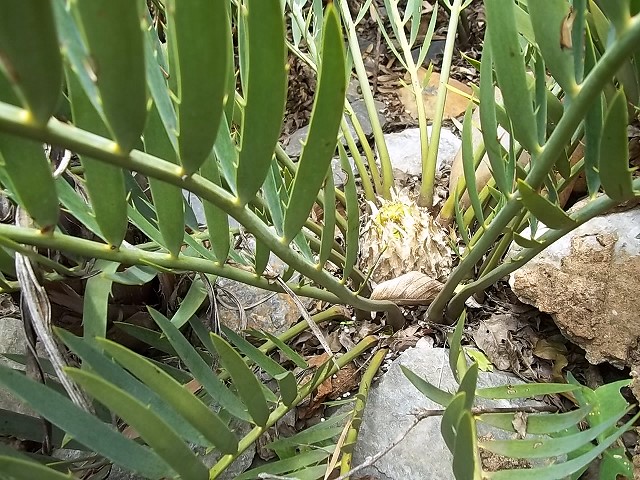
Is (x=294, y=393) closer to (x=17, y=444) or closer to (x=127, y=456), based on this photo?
(x=127, y=456)

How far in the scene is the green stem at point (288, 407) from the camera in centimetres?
42

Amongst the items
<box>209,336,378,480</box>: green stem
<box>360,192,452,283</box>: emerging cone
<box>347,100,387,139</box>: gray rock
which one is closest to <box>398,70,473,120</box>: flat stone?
<box>347,100,387,139</box>: gray rock

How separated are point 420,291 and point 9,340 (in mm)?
577

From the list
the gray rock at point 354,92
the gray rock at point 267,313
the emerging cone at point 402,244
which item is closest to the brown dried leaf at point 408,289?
the emerging cone at point 402,244

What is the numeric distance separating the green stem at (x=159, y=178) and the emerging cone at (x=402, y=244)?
0.17 m

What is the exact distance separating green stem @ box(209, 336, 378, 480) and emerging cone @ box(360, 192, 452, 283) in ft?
0.40

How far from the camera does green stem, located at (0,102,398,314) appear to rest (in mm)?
227

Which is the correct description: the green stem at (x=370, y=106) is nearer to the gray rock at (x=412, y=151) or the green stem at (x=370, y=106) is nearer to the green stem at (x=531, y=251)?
the gray rock at (x=412, y=151)

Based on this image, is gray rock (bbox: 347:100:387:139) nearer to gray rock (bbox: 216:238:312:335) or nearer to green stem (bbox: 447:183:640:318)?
gray rock (bbox: 216:238:312:335)

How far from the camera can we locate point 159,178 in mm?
291

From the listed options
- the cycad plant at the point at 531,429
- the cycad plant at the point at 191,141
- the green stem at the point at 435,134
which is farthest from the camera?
the green stem at the point at 435,134

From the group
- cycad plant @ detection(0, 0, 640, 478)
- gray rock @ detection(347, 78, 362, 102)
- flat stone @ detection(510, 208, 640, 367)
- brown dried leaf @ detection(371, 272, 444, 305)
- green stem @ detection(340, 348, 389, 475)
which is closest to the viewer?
cycad plant @ detection(0, 0, 640, 478)

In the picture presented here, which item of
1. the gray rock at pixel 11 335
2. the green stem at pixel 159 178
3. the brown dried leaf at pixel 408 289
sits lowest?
the gray rock at pixel 11 335

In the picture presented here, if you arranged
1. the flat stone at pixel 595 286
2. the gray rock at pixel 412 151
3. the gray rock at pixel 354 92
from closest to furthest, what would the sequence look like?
1. the flat stone at pixel 595 286
2. the gray rock at pixel 412 151
3. the gray rock at pixel 354 92
